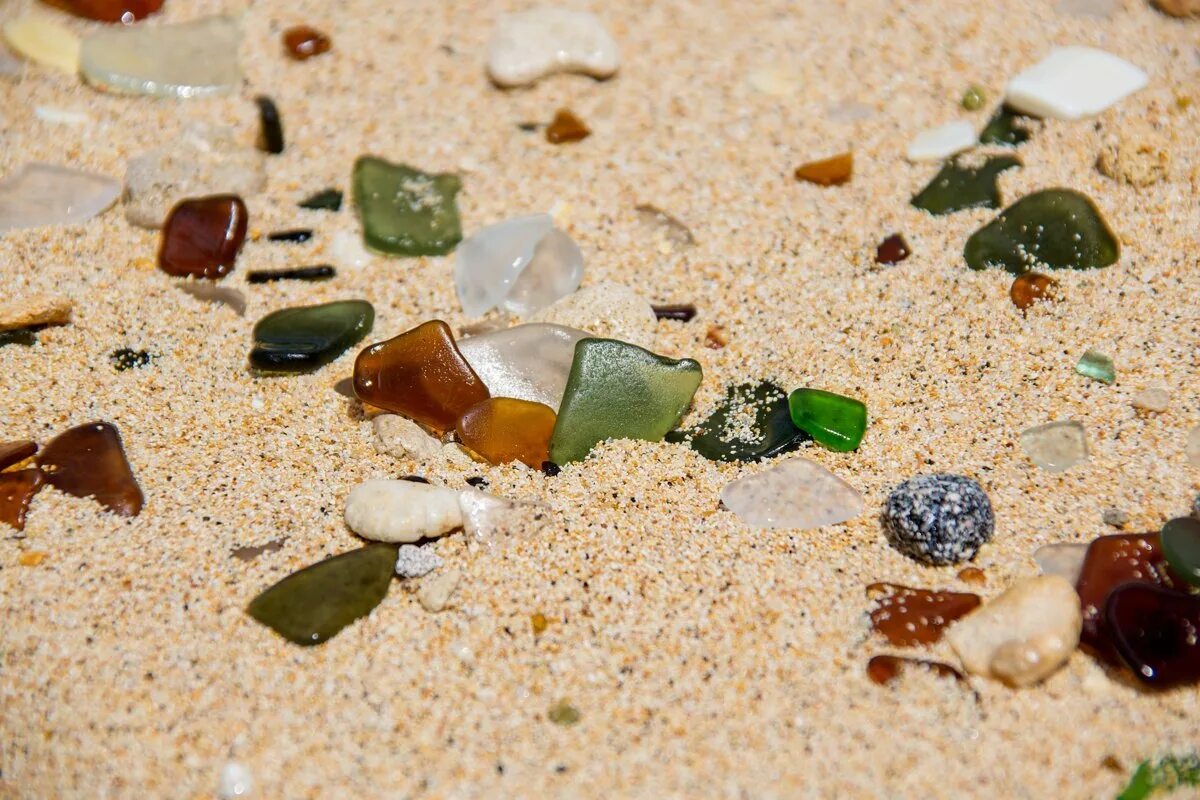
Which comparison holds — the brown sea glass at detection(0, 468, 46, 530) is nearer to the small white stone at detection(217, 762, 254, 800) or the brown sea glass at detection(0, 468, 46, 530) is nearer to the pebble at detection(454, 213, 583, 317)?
the small white stone at detection(217, 762, 254, 800)

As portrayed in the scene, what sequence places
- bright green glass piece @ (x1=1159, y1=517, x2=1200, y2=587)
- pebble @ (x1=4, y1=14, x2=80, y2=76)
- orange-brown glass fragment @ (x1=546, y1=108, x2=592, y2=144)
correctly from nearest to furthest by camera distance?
bright green glass piece @ (x1=1159, y1=517, x2=1200, y2=587) < orange-brown glass fragment @ (x1=546, y1=108, x2=592, y2=144) < pebble @ (x1=4, y1=14, x2=80, y2=76)

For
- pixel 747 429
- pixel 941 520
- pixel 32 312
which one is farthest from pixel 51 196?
pixel 941 520

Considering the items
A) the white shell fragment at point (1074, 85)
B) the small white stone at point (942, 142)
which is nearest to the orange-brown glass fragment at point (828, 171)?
the small white stone at point (942, 142)

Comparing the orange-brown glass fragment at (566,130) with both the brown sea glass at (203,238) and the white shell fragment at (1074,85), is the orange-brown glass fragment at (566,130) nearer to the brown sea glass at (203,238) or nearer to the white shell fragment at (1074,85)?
the brown sea glass at (203,238)

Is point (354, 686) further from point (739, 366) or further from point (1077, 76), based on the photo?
point (1077, 76)

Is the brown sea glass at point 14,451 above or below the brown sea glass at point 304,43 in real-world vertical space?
below

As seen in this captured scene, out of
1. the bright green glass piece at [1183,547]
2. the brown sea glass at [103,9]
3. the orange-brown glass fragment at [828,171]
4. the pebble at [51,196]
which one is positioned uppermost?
the brown sea glass at [103,9]

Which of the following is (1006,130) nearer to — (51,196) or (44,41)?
(51,196)

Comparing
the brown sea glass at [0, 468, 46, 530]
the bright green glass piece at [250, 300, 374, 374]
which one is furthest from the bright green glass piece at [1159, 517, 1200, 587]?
the brown sea glass at [0, 468, 46, 530]
